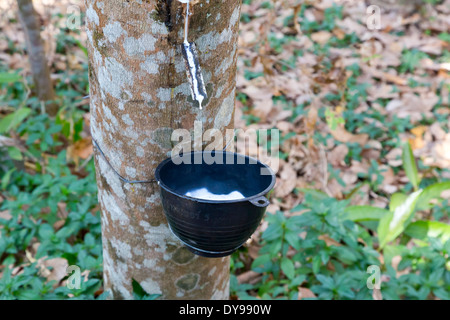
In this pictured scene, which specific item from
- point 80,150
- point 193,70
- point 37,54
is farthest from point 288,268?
point 37,54

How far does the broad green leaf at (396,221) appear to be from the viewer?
7.73 ft

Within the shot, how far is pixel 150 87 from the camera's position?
138 centimetres

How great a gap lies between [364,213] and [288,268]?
0.65 metres

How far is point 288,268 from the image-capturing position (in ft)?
7.02

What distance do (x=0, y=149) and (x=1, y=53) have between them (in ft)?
4.81

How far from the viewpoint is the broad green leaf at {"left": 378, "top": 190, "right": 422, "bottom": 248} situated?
236 centimetres

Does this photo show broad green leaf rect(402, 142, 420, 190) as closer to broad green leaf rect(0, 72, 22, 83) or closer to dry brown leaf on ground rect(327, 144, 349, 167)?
dry brown leaf on ground rect(327, 144, 349, 167)

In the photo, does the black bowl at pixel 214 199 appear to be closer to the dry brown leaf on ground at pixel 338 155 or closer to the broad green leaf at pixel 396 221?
the broad green leaf at pixel 396 221

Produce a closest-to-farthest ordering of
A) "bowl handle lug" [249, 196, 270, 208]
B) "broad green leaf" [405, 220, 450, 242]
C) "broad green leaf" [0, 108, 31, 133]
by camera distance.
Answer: "bowl handle lug" [249, 196, 270, 208], "broad green leaf" [405, 220, 450, 242], "broad green leaf" [0, 108, 31, 133]

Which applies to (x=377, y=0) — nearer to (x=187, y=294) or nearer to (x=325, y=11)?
(x=325, y=11)

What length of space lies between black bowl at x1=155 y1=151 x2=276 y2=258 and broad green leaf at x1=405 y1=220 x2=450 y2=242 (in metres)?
1.34

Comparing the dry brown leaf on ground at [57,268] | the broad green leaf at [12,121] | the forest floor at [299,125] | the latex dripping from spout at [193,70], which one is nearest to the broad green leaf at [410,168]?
the forest floor at [299,125]

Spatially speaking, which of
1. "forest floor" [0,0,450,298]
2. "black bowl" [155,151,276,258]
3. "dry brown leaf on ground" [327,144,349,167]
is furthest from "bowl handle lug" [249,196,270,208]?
"dry brown leaf on ground" [327,144,349,167]

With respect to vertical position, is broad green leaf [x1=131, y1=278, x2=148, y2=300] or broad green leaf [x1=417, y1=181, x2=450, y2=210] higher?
broad green leaf [x1=417, y1=181, x2=450, y2=210]
